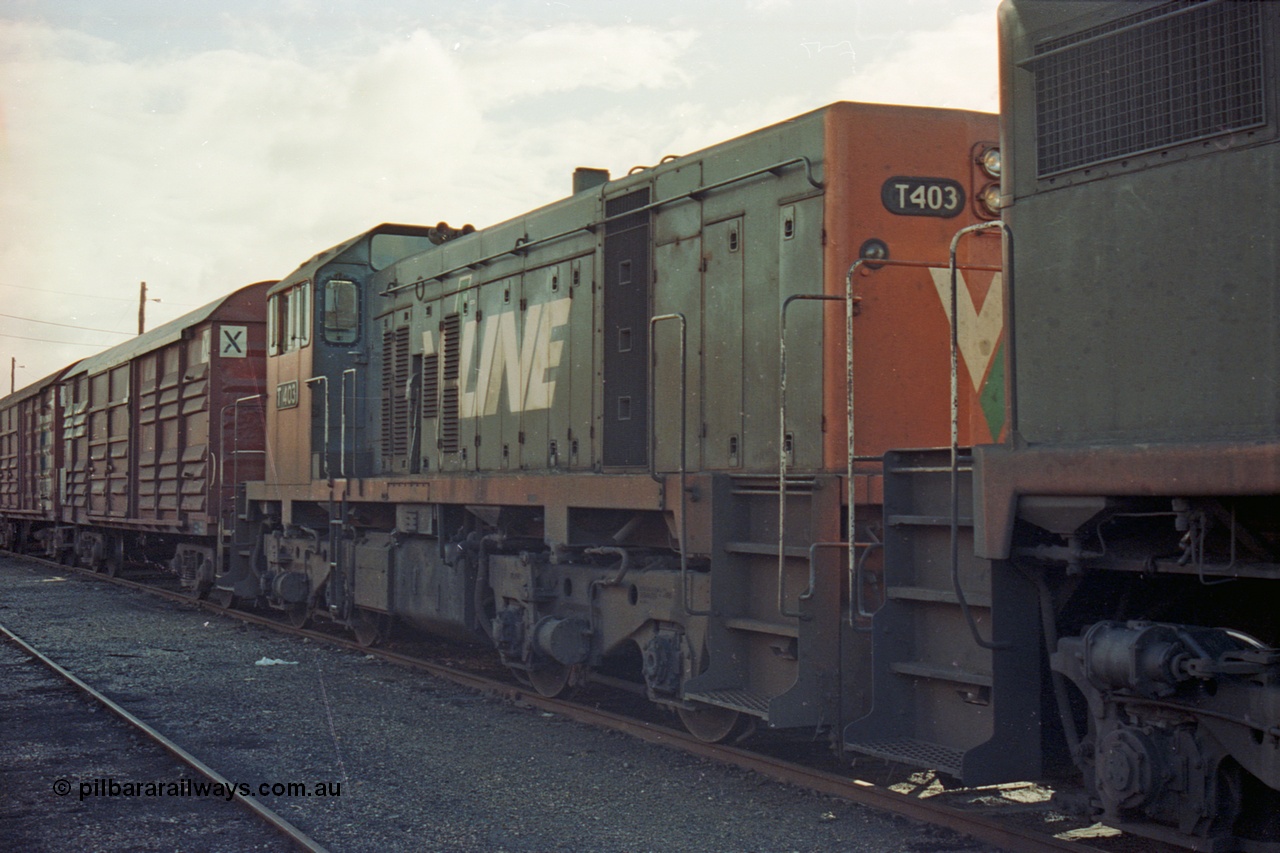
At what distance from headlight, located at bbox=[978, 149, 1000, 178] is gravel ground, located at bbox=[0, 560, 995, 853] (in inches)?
123

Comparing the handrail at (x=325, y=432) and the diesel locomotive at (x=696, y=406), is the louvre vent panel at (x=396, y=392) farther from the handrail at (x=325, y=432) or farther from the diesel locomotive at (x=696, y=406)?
the handrail at (x=325, y=432)

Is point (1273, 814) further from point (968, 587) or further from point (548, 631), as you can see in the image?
point (548, 631)

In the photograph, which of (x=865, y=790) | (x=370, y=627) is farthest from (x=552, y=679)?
(x=370, y=627)

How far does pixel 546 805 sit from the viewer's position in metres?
5.61

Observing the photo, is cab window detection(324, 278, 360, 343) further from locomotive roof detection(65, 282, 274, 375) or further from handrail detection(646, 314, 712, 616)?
handrail detection(646, 314, 712, 616)

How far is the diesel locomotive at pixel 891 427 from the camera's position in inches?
151

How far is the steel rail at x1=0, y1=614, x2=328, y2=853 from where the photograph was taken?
5.09 metres

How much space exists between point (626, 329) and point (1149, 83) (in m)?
4.06

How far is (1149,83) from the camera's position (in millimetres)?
4082

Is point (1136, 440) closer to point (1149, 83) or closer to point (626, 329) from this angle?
point (1149, 83)

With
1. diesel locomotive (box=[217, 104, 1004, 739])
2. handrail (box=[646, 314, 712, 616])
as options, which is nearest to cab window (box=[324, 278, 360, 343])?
diesel locomotive (box=[217, 104, 1004, 739])

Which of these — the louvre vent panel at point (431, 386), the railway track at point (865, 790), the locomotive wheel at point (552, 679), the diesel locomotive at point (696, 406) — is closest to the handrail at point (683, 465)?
the diesel locomotive at point (696, 406)

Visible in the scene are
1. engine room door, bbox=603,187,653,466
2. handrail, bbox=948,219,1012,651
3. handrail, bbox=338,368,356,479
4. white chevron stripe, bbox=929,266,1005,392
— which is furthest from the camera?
handrail, bbox=338,368,356,479

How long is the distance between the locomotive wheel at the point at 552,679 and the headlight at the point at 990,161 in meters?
3.94
